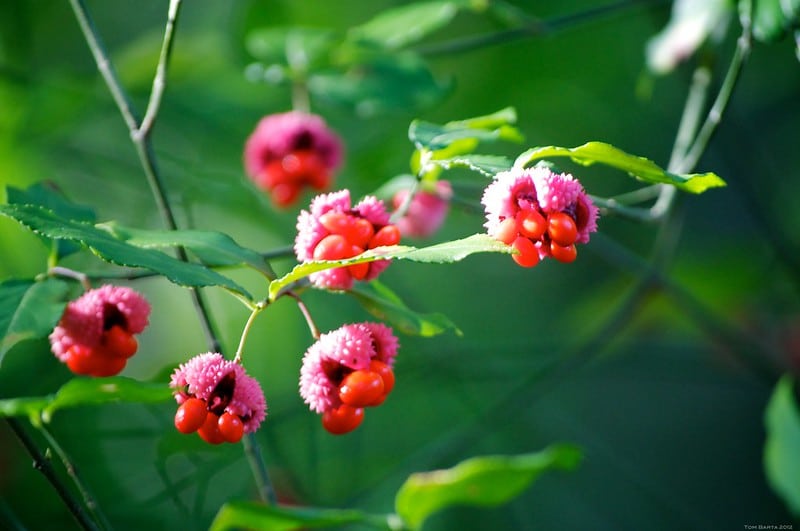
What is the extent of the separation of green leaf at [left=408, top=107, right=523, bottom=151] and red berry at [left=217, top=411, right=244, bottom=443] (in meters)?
0.34

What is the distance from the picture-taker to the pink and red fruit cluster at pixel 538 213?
81 cm

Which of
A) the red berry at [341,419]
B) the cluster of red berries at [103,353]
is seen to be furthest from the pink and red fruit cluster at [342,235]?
the cluster of red berries at [103,353]

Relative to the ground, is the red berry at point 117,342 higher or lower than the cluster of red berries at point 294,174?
lower

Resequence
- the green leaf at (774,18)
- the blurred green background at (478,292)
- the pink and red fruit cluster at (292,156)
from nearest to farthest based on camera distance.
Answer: the green leaf at (774,18)
the pink and red fruit cluster at (292,156)
the blurred green background at (478,292)

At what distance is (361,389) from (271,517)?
0.65 ft

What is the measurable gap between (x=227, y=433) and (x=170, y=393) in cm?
10

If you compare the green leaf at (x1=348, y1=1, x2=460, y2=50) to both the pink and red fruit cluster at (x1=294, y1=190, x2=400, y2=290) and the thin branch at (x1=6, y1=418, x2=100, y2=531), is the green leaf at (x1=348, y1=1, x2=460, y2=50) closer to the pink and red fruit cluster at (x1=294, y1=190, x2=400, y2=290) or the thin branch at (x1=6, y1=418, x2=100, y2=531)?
the pink and red fruit cluster at (x1=294, y1=190, x2=400, y2=290)

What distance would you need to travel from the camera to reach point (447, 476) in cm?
70

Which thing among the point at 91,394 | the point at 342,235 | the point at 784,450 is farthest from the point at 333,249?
the point at 784,450

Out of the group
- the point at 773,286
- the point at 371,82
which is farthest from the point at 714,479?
the point at 371,82

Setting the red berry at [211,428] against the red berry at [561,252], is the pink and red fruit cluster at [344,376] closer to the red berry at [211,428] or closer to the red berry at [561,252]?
the red berry at [211,428]

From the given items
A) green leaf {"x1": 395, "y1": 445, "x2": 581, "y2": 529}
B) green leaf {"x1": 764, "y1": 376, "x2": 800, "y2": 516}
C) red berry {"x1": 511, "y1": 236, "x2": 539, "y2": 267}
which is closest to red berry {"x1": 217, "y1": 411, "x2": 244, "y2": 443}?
green leaf {"x1": 395, "y1": 445, "x2": 581, "y2": 529}

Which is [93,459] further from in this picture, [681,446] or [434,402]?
[681,446]

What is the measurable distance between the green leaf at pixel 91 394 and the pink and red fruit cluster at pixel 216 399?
3.5 inches
